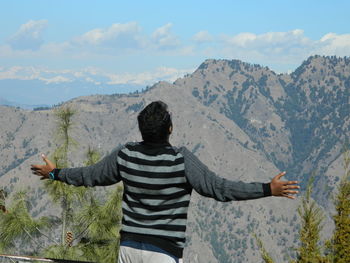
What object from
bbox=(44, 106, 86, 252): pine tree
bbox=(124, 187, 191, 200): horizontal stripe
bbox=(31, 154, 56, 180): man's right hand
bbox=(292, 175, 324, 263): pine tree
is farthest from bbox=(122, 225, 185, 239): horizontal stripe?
bbox=(292, 175, 324, 263): pine tree

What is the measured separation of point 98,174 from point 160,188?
534mm

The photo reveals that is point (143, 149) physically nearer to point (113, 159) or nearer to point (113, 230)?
point (113, 159)

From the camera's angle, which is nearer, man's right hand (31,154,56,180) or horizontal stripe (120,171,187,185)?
horizontal stripe (120,171,187,185)

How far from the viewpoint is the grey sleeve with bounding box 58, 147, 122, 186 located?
11.6 ft

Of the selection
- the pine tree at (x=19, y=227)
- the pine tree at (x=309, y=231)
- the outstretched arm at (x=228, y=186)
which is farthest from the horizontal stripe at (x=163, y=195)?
the pine tree at (x=19, y=227)

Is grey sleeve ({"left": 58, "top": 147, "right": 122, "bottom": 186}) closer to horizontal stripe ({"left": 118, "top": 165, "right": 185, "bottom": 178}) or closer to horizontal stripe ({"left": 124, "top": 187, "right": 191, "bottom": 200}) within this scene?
horizontal stripe ({"left": 118, "top": 165, "right": 185, "bottom": 178})

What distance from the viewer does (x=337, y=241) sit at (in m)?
11.6

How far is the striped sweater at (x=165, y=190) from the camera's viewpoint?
10.6ft

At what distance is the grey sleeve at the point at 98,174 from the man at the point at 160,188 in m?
0.02

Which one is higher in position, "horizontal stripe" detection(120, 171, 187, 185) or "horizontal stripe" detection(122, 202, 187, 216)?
"horizontal stripe" detection(120, 171, 187, 185)

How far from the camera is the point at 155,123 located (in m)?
3.41

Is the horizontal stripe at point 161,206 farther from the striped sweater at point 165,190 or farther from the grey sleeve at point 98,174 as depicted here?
the grey sleeve at point 98,174

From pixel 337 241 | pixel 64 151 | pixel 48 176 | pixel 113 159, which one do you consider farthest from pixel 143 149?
pixel 337 241

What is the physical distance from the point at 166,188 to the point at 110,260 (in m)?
8.20
